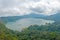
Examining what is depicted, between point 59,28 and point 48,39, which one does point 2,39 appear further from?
point 59,28

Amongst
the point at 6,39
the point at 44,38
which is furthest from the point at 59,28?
the point at 6,39

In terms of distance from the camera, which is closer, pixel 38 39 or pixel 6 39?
pixel 6 39

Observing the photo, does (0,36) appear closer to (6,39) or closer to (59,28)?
(6,39)

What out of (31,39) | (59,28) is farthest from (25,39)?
(59,28)

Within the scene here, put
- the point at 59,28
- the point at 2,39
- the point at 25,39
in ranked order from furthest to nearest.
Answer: the point at 59,28 → the point at 25,39 → the point at 2,39

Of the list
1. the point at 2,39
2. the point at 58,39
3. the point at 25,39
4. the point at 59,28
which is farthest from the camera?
the point at 59,28

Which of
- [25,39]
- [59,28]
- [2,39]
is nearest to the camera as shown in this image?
[2,39]

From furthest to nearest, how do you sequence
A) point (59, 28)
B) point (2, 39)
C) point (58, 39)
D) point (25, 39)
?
1. point (59, 28)
2. point (25, 39)
3. point (58, 39)
4. point (2, 39)

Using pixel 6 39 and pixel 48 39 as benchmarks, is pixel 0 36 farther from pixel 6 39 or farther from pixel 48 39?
pixel 48 39

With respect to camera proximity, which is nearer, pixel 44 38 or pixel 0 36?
pixel 0 36
